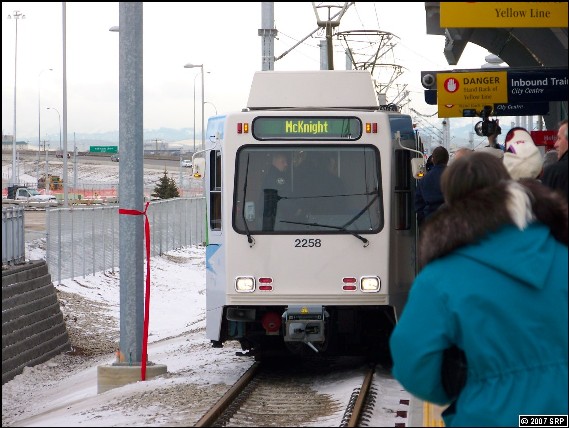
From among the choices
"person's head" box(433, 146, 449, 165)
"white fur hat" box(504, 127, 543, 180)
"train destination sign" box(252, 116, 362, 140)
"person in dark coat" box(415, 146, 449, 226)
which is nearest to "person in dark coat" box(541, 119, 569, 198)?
"white fur hat" box(504, 127, 543, 180)

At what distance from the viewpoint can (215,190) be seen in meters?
12.6

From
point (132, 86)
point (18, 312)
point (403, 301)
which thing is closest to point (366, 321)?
point (403, 301)

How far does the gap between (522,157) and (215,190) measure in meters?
5.13

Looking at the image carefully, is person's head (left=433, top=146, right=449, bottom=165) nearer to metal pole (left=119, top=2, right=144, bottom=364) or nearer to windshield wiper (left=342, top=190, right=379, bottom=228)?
windshield wiper (left=342, top=190, right=379, bottom=228)

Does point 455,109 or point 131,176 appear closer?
point 131,176

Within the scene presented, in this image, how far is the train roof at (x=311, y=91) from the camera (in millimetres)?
13023

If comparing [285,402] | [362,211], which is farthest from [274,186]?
[285,402]

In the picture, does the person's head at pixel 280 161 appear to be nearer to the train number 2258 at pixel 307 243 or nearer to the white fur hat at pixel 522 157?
the train number 2258 at pixel 307 243

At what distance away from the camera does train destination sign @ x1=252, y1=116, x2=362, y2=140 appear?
488 inches

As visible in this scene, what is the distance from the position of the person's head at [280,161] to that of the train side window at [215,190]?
627 mm

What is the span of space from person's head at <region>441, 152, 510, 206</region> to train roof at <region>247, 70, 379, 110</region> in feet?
28.7

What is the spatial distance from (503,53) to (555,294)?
19173mm

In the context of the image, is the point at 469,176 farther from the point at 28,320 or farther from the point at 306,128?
the point at 28,320

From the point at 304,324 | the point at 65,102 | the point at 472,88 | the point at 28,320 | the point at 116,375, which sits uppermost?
the point at 65,102
